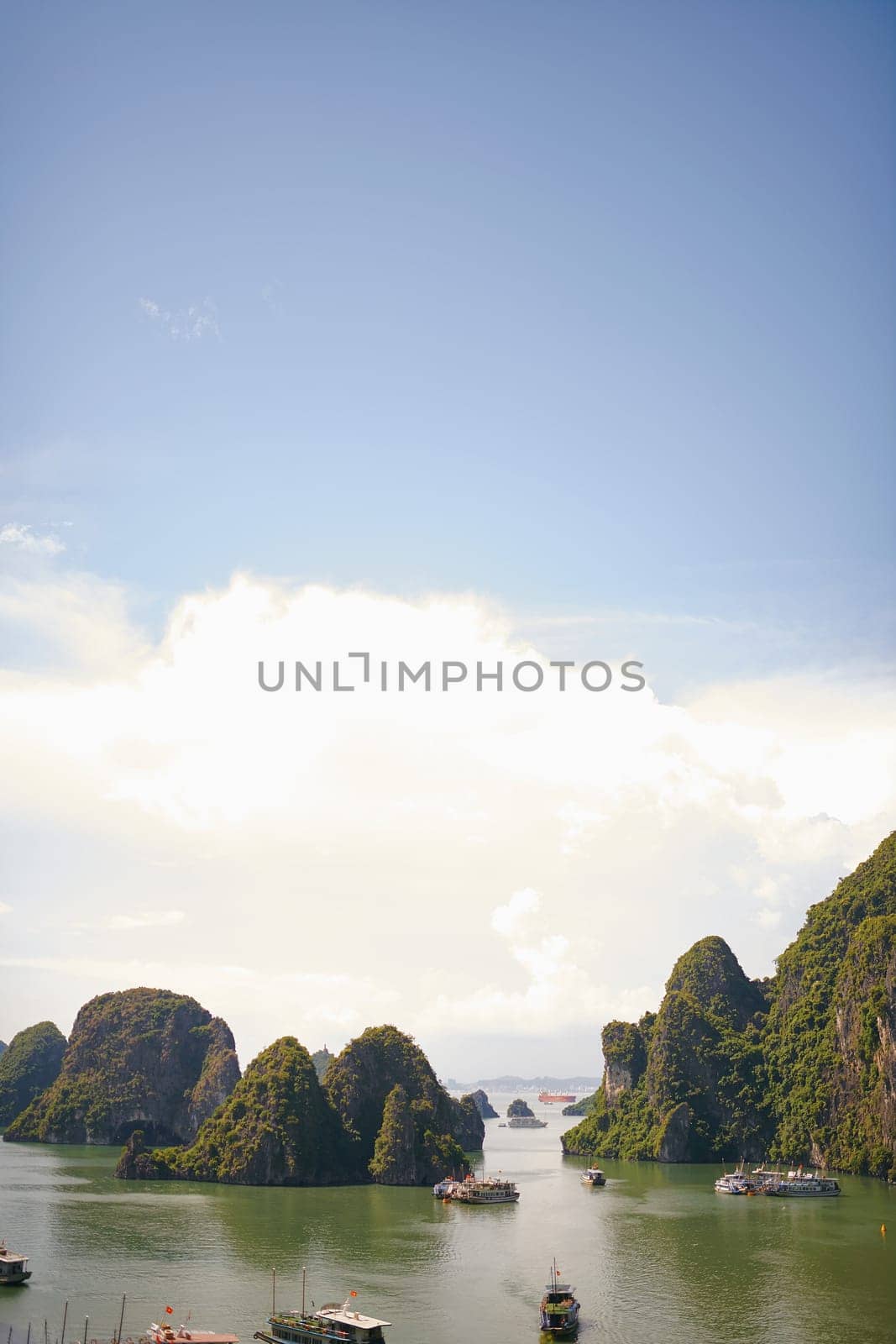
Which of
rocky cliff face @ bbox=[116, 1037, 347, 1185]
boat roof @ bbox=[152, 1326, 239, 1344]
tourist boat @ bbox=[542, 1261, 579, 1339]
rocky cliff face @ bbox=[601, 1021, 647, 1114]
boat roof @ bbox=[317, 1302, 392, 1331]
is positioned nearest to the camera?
boat roof @ bbox=[152, 1326, 239, 1344]

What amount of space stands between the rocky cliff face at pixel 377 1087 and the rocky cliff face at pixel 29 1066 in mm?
73919

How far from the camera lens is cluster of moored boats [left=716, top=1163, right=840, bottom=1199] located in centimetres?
8231

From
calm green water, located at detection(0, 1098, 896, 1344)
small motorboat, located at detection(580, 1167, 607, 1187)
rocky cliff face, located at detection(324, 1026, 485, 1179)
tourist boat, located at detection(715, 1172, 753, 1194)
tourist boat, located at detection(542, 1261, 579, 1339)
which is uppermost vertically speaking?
rocky cliff face, located at detection(324, 1026, 485, 1179)

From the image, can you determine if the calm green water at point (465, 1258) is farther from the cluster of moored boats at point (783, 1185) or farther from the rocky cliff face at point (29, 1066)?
Answer: the rocky cliff face at point (29, 1066)

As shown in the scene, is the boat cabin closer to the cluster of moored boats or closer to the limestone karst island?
the limestone karst island

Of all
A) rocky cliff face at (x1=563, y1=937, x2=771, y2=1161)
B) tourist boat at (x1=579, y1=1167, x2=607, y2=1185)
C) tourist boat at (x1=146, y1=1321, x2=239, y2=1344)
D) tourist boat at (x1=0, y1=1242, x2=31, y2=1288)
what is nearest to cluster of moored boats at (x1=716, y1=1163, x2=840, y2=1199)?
tourist boat at (x1=579, y1=1167, x2=607, y2=1185)

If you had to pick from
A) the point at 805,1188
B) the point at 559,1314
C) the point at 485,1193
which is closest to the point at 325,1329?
the point at 559,1314

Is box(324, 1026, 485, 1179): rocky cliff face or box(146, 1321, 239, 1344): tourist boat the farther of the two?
box(324, 1026, 485, 1179): rocky cliff face

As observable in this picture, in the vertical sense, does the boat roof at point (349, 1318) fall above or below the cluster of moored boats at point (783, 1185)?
above

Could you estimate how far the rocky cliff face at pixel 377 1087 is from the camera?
9631 cm

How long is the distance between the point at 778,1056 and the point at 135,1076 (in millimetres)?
80323

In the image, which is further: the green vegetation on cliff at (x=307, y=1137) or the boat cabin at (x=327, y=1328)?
the green vegetation on cliff at (x=307, y=1137)

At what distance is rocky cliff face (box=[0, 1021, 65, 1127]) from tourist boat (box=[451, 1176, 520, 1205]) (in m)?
96.5

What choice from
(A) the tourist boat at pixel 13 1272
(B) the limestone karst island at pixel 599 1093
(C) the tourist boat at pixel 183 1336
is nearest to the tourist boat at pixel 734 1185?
(B) the limestone karst island at pixel 599 1093
